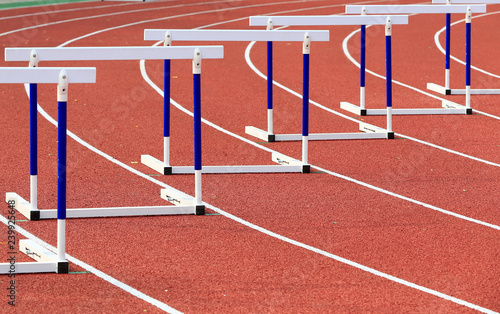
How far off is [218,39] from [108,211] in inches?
77.5

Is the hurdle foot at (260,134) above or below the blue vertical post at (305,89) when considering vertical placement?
below

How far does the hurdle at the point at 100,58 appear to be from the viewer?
6.27 metres

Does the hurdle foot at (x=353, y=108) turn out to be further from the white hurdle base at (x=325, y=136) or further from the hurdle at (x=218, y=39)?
the hurdle at (x=218, y=39)

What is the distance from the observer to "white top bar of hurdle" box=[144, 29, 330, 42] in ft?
25.5

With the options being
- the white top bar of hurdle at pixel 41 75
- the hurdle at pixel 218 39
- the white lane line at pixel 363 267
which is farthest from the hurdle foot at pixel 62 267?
the hurdle at pixel 218 39

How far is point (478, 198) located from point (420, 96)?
497 centimetres

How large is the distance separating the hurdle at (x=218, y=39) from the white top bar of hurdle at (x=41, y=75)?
244 cm

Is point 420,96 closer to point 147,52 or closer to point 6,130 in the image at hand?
point 6,130

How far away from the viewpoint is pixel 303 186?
761 centimetres

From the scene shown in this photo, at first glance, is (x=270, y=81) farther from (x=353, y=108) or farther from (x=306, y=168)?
(x=353, y=108)

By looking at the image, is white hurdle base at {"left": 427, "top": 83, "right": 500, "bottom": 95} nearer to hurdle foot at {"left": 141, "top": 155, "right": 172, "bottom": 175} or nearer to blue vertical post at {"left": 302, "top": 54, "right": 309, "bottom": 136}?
blue vertical post at {"left": 302, "top": 54, "right": 309, "bottom": 136}

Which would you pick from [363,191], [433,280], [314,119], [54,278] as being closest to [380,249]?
[433,280]

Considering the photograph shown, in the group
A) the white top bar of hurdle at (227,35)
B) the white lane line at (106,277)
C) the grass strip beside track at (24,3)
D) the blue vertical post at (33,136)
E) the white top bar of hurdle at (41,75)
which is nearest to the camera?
the white lane line at (106,277)

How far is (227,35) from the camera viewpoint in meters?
7.86
